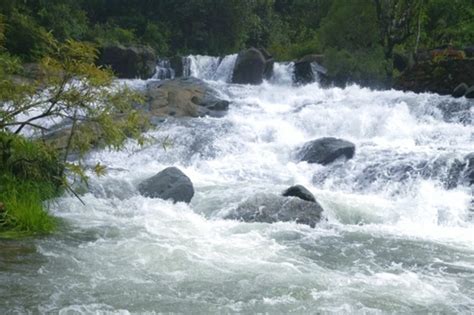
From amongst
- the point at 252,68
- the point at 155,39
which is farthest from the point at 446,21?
the point at 155,39

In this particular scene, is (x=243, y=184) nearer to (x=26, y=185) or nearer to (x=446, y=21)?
(x=26, y=185)

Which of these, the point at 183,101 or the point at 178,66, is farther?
the point at 178,66

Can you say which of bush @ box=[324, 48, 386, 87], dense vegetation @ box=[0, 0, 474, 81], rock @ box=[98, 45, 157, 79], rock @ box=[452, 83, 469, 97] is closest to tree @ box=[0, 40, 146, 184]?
dense vegetation @ box=[0, 0, 474, 81]

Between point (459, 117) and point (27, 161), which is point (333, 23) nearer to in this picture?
point (459, 117)

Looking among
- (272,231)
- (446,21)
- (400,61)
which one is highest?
(446,21)

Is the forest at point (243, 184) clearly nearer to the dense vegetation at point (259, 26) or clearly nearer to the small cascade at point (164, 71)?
the dense vegetation at point (259, 26)

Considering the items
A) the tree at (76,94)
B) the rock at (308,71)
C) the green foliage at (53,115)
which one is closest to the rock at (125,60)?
the rock at (308,71)

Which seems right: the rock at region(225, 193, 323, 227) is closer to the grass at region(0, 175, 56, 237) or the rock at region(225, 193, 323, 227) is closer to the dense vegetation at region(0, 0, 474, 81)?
the grass at region(0, 175, 56, 237)

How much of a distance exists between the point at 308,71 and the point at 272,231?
48.4 feet

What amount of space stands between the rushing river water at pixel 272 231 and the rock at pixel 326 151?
25 cm

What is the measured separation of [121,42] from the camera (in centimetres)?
2577

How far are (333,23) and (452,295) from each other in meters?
18.0

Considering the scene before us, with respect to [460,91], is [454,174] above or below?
below

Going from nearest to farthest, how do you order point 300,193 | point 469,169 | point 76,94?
point 76,94 → point 300,193 → point 469,169
